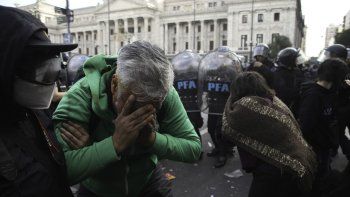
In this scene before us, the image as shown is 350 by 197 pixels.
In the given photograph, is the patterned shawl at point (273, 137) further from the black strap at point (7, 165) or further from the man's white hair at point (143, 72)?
the black strap at point (7, 165)

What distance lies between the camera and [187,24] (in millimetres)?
72438

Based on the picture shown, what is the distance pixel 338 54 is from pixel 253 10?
5734cm

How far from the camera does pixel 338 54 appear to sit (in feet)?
17.3

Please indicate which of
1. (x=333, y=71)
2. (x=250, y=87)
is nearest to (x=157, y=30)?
(x=333, y=71)

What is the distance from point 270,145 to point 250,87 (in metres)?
0.47

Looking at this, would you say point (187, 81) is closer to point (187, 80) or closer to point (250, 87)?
point (187, 80)

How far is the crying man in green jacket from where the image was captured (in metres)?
1.20

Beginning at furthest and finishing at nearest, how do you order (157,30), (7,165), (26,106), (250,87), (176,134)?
(157,30) → (250,87) → (176,134) → (26,106) → (7,165)

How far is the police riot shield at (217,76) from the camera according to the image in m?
4.37

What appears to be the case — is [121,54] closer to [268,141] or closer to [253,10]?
[268,141]

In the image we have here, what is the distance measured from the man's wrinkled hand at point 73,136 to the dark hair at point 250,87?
1422 mm

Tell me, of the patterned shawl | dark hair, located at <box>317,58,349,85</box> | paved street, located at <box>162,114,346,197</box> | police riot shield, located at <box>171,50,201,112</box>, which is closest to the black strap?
the patterned shawl

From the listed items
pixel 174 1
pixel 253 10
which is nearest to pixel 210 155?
pixel 253 10

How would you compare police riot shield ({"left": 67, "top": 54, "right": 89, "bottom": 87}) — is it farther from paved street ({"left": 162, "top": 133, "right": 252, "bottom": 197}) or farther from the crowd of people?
the crowd of people
